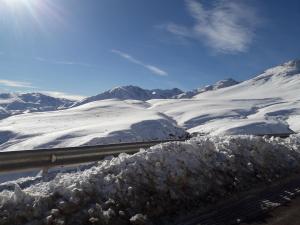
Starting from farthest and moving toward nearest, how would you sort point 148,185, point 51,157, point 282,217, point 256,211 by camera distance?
1. point 51,157
2. point 148,185
3. point 256,211
4. point 282,217

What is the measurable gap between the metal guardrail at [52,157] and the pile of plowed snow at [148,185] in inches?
49.8

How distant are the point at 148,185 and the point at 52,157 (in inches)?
117

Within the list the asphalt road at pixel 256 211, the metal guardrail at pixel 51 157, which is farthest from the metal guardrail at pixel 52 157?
the asphalt road at pixel 256 211

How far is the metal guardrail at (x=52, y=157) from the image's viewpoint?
998cm

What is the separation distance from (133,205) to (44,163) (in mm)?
3301

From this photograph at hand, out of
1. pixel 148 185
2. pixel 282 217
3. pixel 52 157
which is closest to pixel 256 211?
pixel 282 217

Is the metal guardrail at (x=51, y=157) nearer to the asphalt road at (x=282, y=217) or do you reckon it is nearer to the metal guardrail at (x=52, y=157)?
the metal guardrail at (x=52, y=157)

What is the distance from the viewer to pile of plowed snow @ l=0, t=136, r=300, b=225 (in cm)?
773

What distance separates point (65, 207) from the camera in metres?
7.78

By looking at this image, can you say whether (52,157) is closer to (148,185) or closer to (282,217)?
(148,185)

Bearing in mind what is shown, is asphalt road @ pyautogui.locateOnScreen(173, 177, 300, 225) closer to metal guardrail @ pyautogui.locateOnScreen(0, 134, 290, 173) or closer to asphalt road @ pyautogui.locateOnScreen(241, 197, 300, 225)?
asphalt road @ pyautogui.locateOnScreen(241, 197, 300, 225)

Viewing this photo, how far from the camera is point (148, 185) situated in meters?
9.41

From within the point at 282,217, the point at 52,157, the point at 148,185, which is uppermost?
the point at 52,157

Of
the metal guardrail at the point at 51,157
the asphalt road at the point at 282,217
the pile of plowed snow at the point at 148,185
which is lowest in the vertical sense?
the asphalt road at the point at 282,217
